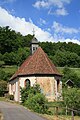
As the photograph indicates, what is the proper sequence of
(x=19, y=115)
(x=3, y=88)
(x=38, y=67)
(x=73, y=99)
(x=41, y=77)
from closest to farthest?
(x=19, y=115) → (x=73, y=99) → (x=41, y=77) → (x=38, y=67) → (x=3, y=88)

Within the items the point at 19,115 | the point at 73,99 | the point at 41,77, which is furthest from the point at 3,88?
the point at 19,115

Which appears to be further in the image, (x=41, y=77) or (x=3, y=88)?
(x=3, y=88)

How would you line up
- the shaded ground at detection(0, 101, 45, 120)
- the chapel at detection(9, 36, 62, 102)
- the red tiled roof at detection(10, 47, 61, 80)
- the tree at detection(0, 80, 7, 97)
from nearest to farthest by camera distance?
1. the shaded ground at detection(0, 101, 45, 120)
2. the chapel at detection(9, 36, 62, 102)
3. the red tiled roof at detection(10, 47, 61, 80)
4. the tree at detection(0, 80, 7, 97)

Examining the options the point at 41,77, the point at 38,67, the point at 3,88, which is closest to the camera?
the point at 41,77

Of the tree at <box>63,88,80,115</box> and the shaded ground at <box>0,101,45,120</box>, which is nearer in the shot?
the shaded ground at <box>0,101,45,120</box>

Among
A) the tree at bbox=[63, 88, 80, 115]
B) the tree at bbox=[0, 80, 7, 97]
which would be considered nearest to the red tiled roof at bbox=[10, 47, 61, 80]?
the tree at bbox=[0, 80, 7, 97]

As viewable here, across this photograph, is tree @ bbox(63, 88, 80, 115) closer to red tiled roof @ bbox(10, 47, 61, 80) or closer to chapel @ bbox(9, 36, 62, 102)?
chapel @ bbox(9, 36, 62, 102)

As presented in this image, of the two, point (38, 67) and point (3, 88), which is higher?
point (38, 67)

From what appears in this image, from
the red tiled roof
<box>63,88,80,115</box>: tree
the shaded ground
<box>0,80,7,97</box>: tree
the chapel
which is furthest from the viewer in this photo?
<box>0,80,7,97</box>: tree

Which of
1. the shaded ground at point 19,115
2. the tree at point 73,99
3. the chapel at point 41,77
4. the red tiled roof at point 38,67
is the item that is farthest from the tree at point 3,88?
the shaded ground at point 19,115

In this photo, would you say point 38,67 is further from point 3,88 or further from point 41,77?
point 3,88

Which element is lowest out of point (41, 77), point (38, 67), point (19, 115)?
point (19, 115)

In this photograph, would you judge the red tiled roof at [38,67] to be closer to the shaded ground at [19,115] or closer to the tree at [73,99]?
the tree at [73,99]

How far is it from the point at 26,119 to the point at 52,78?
2799cm
